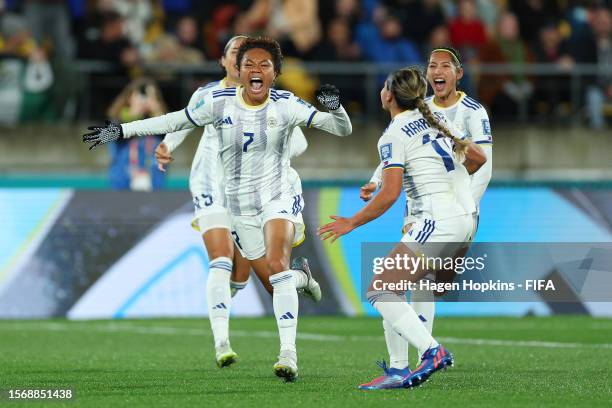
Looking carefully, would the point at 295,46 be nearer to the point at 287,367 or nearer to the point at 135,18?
the point at 135,18

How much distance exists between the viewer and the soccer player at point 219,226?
1061 cm

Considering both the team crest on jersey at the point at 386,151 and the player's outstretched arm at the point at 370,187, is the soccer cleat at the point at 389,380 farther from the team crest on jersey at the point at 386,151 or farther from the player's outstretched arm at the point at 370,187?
the team crest on jersey at the point at 386,151

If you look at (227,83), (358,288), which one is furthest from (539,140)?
(227,83)

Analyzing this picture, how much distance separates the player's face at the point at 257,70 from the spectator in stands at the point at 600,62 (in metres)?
12.1

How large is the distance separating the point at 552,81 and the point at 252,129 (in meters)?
12.0

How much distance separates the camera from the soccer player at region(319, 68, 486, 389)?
8742mm

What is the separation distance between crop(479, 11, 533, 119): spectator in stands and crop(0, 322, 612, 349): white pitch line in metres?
7.77

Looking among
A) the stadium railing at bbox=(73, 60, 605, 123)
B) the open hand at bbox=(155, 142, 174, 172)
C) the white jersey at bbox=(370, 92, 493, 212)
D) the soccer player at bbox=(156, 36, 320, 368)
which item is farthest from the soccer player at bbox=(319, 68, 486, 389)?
the stadium railing at bbox=(73, 60, 605, 123)

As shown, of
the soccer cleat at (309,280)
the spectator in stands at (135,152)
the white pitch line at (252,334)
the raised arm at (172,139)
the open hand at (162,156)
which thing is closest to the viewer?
the soccer cleat at (309,280)

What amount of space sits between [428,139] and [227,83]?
2.37 meters

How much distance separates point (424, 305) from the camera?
33.6 ft

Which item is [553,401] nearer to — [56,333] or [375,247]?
[375,247]

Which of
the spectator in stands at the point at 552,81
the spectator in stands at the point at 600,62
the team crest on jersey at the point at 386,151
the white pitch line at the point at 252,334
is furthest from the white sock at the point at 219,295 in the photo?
the spectator in stands at the point at 600,62

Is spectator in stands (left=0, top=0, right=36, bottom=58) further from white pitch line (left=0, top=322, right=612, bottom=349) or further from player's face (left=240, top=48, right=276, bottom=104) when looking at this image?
player's face (left=240, top=48, right=276, bottom=104)
